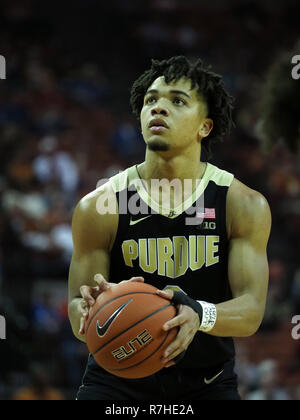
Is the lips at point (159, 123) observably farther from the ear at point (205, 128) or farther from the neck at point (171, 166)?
the ear at point (205, 128)

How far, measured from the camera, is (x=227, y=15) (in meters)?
11.5

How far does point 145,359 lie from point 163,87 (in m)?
1.47

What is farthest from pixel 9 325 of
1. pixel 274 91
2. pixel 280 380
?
pixel 274 91

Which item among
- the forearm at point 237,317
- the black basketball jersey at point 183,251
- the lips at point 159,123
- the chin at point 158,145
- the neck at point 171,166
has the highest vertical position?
the lips at point 159,123

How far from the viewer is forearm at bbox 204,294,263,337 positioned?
3.39m

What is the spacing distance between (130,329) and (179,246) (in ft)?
2.36

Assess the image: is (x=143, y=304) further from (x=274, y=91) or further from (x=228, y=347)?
(x=274, y=91)

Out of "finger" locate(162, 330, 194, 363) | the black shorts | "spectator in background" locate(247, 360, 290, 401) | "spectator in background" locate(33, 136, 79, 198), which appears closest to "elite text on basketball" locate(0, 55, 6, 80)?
"spectator in background" locate(33, 136, 79, 198)

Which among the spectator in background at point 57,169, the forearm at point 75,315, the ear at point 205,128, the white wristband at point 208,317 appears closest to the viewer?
the white wristband at point 208,317

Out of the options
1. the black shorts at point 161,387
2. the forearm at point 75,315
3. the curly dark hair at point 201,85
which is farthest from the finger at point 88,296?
the curly dark hair at point 201,85

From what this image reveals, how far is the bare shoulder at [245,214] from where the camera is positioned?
3.71 m

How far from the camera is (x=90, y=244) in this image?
12.1 ft

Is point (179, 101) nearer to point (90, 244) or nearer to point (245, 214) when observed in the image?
point (245, 214)

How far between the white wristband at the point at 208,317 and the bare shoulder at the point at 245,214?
21.9 inches
